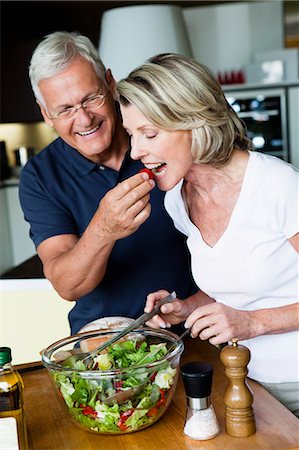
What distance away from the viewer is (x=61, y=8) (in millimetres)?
6043

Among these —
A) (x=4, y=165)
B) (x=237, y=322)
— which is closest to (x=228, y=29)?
(x=4, y=165)

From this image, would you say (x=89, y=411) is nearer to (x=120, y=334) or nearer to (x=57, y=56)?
(x=120, y=334)

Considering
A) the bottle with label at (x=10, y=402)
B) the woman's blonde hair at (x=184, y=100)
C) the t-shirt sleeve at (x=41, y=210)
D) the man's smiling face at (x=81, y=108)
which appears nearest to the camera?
the bottle with label at (x=10, y=402)

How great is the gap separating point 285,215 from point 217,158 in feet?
0.69

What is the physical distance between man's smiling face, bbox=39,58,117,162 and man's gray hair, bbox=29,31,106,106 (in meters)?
0.02

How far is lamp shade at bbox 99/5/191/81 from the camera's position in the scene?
3053 mm

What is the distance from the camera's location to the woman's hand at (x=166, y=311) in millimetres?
1475

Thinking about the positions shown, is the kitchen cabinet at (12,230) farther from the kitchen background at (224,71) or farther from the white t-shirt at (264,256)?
the white t-shirt at (264,256)

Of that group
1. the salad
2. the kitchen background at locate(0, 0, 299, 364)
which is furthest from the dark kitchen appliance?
the salad

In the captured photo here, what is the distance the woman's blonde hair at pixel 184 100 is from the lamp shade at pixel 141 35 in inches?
63.3

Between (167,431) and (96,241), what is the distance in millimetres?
531

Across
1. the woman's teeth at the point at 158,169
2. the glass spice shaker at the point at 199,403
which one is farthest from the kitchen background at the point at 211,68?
the glass spice shaker at the point at 199,403

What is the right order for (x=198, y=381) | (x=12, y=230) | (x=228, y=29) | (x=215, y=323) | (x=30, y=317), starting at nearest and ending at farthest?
(x=198, y=381) → (x=215, y=323) → (x=30, y=317) → (x=12, y=230) → (x=228, y=29)

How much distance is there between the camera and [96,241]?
1587 millimetres
